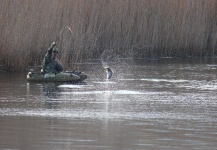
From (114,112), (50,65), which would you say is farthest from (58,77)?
(114,112)

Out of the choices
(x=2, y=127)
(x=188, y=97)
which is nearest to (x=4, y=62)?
(x=188, y=97)

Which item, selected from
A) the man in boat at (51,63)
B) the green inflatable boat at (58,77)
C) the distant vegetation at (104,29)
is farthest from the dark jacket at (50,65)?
the distant vegetation at (104,29)

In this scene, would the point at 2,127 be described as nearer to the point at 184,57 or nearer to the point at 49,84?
the point at 49,84

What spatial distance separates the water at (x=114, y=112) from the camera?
10867mm

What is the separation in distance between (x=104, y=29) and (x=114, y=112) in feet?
36.2

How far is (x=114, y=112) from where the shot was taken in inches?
543

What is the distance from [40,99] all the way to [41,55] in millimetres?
6273

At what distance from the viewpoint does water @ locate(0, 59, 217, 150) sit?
10867 millimetres

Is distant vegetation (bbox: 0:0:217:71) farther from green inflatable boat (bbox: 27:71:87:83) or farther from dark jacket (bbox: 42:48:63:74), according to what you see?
green inflatable boat (bbox: 27:71:87:83)

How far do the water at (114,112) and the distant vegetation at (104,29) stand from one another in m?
1.28

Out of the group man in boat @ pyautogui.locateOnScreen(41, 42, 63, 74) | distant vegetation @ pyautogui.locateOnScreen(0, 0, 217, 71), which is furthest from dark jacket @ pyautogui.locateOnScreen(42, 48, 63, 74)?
distant vegetation @ pyautogui.locateOnScreen(0, 0, 217, 71)

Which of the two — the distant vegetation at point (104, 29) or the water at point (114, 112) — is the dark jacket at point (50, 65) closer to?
the water at point (114, 112)

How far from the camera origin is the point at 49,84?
18.7 meters

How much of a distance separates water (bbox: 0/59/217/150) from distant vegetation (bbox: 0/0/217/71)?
1.28 metres
